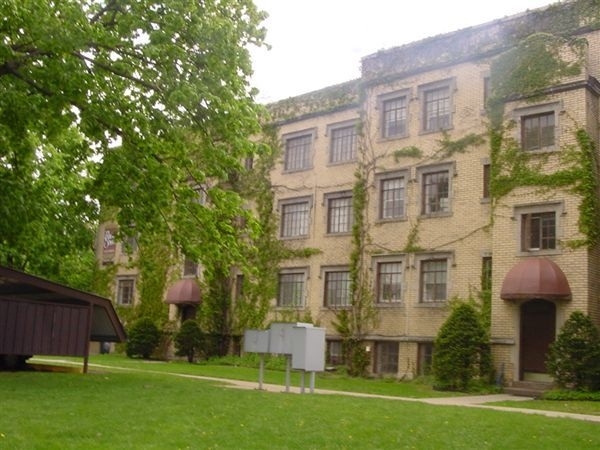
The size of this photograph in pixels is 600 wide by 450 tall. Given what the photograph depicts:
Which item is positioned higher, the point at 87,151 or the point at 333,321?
the point at 87,151

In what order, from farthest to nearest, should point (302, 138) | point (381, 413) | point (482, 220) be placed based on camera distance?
1. point (302, 138)
2. point (482, 220)
3. point (381, 413)

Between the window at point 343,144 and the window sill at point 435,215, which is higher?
the window at point 343,144

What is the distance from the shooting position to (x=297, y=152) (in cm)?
3466

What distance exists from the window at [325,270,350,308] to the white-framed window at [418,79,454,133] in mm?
6842

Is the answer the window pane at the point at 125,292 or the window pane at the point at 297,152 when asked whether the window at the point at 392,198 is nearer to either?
the window pane at the point at 297,152

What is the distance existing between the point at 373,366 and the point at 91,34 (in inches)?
704

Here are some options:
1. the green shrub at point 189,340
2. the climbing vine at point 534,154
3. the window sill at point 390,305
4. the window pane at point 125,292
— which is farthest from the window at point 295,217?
the window pane at point 125,292

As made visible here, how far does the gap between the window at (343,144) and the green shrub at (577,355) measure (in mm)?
12573

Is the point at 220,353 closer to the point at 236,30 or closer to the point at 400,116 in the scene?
the point at 400,116

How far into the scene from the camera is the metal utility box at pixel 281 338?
18.0 meters

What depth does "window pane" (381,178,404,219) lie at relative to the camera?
97.4 ft

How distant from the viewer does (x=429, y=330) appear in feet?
90.6

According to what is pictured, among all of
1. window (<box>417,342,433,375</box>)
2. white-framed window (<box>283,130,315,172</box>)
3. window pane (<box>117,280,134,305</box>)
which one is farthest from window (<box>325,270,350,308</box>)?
window pane (<box>117,280,134,305</box>)

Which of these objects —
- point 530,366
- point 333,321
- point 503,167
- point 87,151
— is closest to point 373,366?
point 333,321
